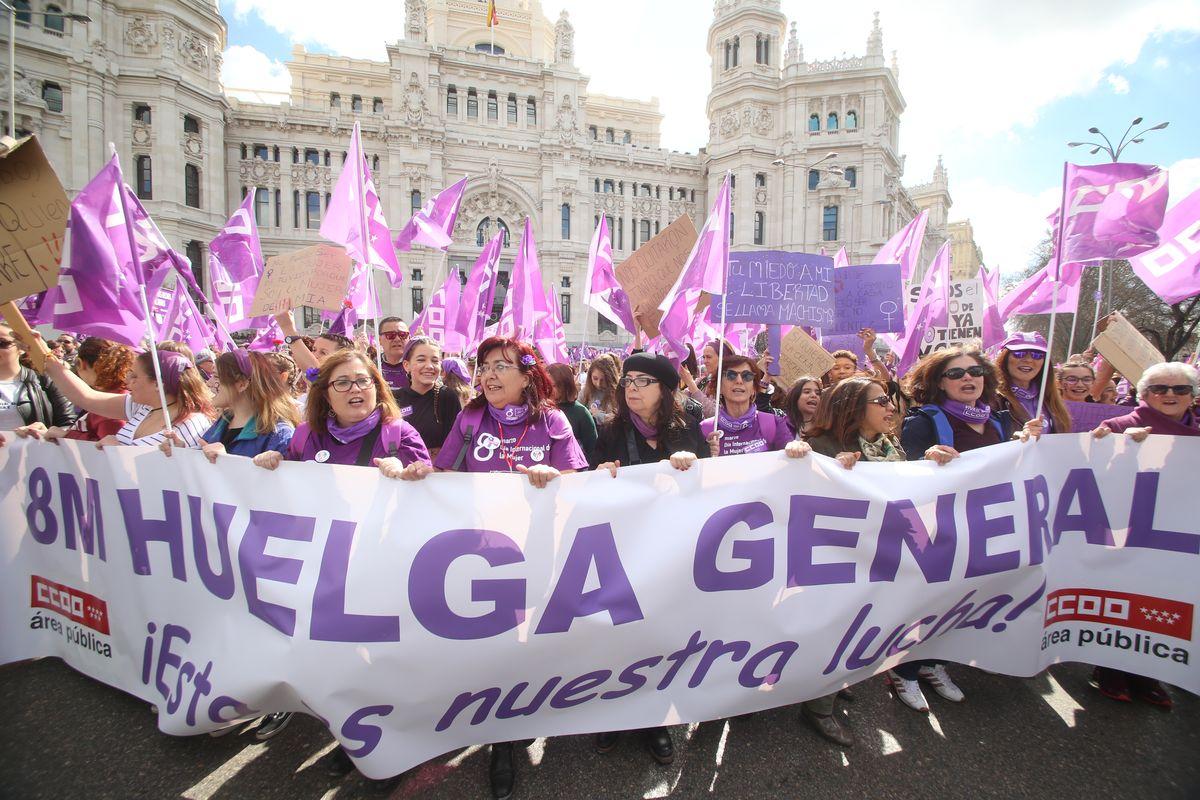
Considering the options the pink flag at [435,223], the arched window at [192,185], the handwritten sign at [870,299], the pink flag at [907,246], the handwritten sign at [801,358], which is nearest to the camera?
the handwritten sign at [801,358]

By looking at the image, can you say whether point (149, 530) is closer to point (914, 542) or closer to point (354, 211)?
point (914, 542)

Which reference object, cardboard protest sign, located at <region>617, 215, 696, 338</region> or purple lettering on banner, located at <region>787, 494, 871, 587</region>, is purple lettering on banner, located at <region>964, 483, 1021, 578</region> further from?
cardboard protest sign, located at <region>617, 215, 696, 338</region>

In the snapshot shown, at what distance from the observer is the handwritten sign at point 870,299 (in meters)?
5.06

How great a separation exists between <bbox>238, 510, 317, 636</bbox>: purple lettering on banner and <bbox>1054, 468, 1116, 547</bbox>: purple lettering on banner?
12.1ft

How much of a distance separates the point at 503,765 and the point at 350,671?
833 mm

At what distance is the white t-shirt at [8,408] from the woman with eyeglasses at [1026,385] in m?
6.79

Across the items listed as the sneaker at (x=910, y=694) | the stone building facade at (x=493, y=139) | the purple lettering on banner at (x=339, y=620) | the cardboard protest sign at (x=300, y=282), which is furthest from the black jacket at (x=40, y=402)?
the stone building facade at (x=493, y=139)

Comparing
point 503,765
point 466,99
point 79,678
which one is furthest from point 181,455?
point 466,99

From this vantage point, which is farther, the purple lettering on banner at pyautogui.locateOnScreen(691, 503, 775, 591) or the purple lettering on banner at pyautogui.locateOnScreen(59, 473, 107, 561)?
the purple lettering on banner at pyautogui.locateOnScreen(59, 473, 107, 561)

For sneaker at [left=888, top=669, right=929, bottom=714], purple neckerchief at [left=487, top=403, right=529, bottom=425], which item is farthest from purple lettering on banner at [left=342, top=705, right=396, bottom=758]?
→ sneaker at [left=888, top=669, right=929, bottom=714]

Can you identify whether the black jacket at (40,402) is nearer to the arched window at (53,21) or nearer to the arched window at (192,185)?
the arched window at (192,185)

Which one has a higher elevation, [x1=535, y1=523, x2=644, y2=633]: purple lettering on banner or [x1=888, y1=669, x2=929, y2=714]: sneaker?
[x1=535, y1=523, x2=644, y2=633]: purple lettering on banner

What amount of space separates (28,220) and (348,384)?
206 cm

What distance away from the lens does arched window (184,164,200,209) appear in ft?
104
